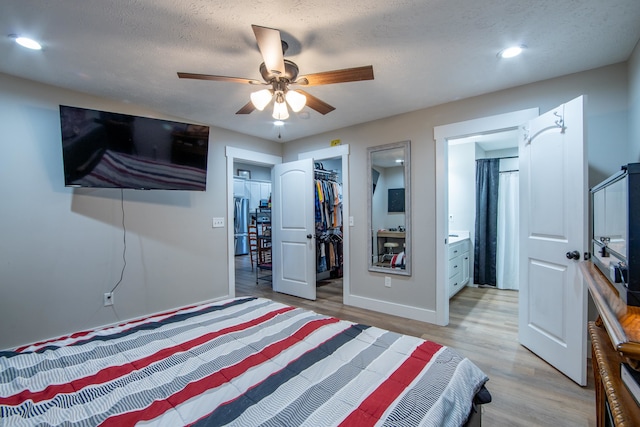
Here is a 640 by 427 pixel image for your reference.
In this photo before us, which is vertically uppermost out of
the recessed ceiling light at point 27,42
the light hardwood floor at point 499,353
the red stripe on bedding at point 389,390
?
the recessed ceiling light at point 27,42

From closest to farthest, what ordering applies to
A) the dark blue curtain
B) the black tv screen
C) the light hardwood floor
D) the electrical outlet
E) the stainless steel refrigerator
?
the light hardwood floor → the black tv screen → the electrical outlet → the dark blue curtain → the stainless steel refrigerator

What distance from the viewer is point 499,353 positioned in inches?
93.2

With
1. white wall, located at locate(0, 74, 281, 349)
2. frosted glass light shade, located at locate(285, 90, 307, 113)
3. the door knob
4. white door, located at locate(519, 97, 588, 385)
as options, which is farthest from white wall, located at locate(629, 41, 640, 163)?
white wall, located at locate(0, 74, 281, 349)

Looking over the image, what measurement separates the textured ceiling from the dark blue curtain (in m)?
2.30

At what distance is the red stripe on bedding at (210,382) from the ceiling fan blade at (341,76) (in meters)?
1.47

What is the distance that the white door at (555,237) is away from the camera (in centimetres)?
192

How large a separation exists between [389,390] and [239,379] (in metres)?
0.56

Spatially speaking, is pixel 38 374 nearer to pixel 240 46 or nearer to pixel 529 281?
pixel 240 46

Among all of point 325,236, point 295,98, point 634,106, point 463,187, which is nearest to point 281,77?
point 295,98

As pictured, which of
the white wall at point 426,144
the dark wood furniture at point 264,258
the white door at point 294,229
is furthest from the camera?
the dark wood furniture at point 264,258

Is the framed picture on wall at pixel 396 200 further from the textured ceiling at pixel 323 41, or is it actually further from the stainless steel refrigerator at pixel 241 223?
the stainless steel refrigerator at pixel 241 223

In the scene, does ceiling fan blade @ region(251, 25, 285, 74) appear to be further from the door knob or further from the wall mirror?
the door knob

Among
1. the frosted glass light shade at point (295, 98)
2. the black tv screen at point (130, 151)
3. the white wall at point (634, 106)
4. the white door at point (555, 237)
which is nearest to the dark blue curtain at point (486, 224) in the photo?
the white door at point (555, 237)

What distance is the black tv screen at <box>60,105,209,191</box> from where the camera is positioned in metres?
2.31
